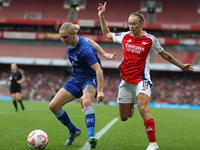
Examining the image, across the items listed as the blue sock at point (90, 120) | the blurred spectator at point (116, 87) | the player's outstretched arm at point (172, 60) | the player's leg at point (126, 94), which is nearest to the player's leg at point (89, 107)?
the blue sock at point (90, 120)

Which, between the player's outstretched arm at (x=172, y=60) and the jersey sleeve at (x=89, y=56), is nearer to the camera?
the jersey sleeve at (x=89, y=56)

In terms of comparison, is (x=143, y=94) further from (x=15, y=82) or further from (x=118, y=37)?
(x=15, y=82)

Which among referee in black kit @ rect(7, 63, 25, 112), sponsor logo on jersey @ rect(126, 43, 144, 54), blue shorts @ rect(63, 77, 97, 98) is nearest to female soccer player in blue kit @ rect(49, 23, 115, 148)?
blue shorts @ rect(63, 77, 97, 98)

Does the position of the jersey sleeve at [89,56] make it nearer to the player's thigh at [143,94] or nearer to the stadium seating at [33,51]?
the player's thigh at [143,94]

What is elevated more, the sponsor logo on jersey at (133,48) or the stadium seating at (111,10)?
the sponsor logo on jersey at (133,48)

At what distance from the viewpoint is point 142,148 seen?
188 inches

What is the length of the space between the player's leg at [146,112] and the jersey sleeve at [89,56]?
95 cm

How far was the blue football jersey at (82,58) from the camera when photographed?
14.4ft

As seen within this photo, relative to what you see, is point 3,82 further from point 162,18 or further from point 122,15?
point 162,18

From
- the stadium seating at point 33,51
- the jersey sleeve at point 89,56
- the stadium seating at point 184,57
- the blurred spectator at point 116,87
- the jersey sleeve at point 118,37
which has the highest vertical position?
the jersey sleeve at point 118,37

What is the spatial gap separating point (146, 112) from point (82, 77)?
1.20 m

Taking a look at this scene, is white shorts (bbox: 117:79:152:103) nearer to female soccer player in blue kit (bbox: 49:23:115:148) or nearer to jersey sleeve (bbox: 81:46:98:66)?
female soccer player in blue kit (bbox: 49:23:115:148)

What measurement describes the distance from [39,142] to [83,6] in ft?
109

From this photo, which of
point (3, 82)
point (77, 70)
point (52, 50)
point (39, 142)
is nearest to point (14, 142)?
point (39, 142)
